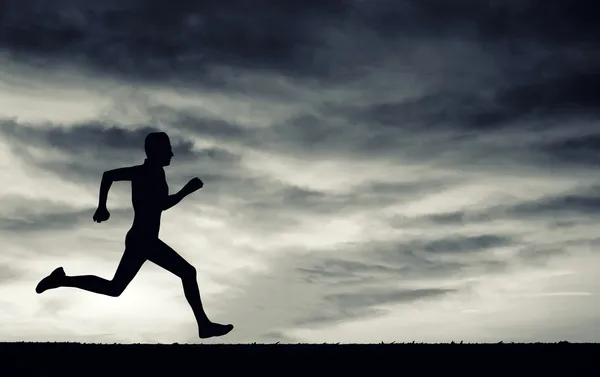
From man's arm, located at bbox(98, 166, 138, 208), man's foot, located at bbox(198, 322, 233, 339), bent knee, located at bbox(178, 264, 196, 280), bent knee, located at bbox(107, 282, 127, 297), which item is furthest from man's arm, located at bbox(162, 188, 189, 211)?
man's foot, located at bbox(198, 322, 233, 339)

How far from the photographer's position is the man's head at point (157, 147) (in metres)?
10.7

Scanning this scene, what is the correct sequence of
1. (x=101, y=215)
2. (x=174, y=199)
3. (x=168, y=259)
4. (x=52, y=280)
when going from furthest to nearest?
(x=52, y=280) < (x=174, y=199) < (x=168, y=259) < (x=101, y=215)

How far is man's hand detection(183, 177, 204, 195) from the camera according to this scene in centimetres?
1092

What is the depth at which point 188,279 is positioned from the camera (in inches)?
430

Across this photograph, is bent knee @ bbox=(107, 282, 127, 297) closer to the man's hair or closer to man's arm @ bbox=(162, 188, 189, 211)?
man's arm @ bbox=(162, 188, 189, 211)

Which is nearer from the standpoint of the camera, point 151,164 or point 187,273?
point 151,164

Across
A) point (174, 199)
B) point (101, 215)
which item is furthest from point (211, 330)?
point (101, 215)

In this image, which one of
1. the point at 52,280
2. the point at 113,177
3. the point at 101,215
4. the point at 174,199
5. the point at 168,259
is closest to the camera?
the point at 101,215

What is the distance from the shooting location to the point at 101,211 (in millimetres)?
10508

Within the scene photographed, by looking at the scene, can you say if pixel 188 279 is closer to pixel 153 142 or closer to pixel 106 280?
pixel 106 280
